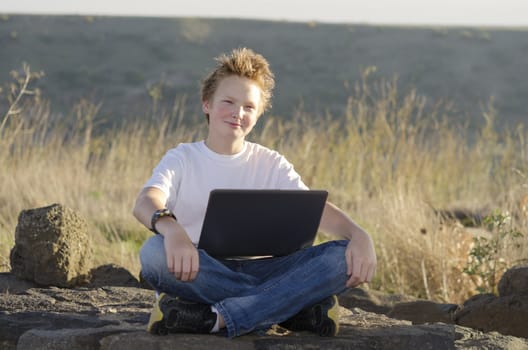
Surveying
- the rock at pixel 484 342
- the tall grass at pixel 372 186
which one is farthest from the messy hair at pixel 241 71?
the tall grass at pixel 372 186

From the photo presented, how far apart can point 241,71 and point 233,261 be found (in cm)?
70

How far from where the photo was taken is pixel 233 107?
338cm

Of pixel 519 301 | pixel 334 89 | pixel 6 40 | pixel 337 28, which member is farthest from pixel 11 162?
pixel 337 28

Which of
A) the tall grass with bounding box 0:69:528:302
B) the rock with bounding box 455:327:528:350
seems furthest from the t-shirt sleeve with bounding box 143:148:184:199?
the tall grass with bounding box 0:69:528:302

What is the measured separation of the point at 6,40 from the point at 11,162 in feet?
102

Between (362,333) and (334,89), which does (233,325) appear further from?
Answer: (334,89)

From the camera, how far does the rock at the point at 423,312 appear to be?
4.65 m

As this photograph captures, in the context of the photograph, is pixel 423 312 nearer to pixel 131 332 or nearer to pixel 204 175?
pixel 204 175

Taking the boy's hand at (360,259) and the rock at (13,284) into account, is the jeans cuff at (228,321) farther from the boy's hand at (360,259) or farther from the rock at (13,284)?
the rock at (13,284)

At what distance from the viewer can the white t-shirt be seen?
3.35m

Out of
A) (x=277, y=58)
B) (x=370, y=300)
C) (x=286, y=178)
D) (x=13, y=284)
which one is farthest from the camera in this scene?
(x=277, y=58)

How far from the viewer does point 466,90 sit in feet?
114

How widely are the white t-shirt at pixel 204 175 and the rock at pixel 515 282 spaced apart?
54.8 inches

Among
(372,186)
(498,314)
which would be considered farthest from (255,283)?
(372,186)
